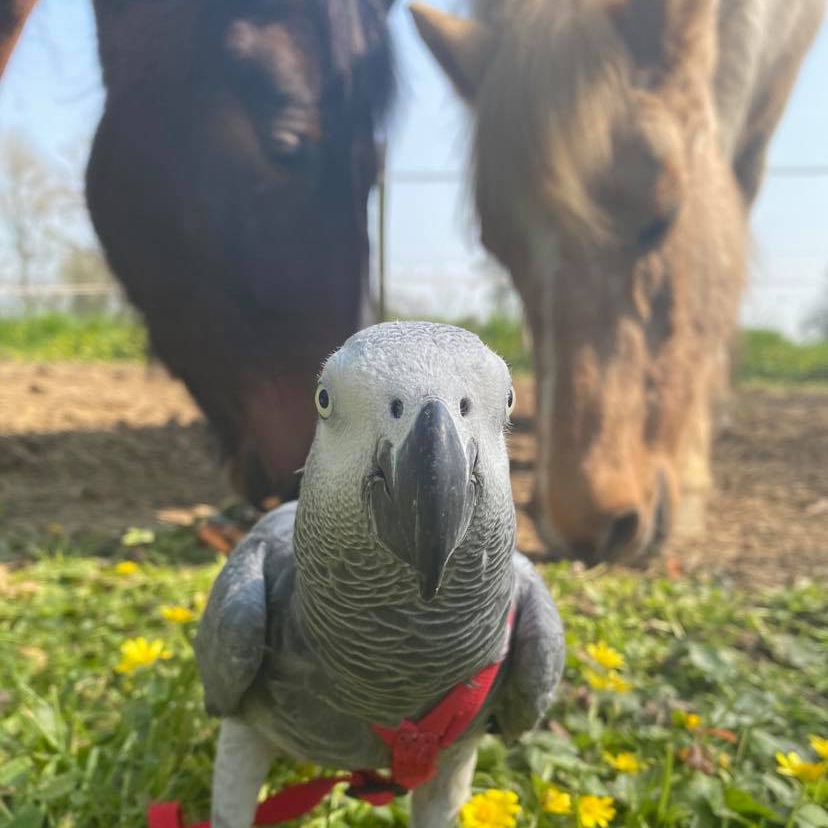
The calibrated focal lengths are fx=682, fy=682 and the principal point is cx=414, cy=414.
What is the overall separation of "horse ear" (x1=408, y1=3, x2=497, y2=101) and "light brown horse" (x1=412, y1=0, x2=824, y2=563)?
2.0 inches

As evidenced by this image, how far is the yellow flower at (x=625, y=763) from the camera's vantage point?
1.26 m

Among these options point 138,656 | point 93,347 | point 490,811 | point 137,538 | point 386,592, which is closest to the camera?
point 386,592

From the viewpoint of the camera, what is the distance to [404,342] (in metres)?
0.73

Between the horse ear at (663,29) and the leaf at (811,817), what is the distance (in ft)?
6.56

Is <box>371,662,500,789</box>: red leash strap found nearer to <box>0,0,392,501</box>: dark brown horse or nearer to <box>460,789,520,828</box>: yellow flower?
<box>460,789,520,828</box>: yellow flower

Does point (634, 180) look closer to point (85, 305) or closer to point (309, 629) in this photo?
point (309, 629)

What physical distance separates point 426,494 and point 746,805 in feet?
3.34

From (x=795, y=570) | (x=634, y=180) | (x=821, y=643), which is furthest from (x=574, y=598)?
(x=634, y=180)

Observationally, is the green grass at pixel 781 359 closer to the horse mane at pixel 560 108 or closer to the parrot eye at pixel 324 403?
the horse mane at pixel 560 108

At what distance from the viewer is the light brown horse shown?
207 cm

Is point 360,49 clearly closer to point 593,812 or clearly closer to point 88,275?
point 593,812

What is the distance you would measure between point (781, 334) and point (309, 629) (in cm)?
936

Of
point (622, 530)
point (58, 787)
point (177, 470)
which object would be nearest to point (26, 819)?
point (58, 787)

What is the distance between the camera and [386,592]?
79 cm
